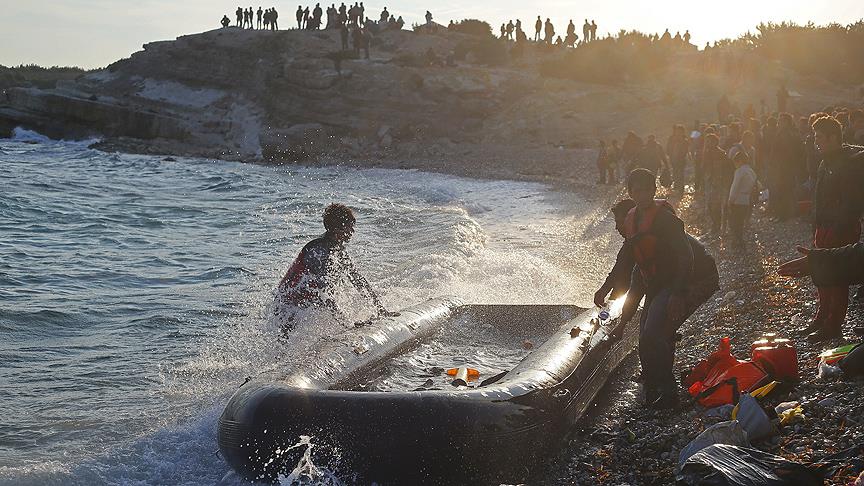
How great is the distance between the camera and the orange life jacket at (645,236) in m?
6.50

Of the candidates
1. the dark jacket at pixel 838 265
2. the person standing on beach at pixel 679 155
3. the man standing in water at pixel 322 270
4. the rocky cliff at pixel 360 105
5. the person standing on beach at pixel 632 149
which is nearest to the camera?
the dark jacket at pixel 838 265

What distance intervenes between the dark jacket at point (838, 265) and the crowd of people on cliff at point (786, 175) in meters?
0.44

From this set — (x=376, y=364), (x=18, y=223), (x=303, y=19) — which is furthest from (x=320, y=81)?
(x=376, y=364)

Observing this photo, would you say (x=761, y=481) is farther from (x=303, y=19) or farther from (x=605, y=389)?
(x=303, y=19)

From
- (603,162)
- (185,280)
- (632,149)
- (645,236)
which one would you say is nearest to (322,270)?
(645,236)

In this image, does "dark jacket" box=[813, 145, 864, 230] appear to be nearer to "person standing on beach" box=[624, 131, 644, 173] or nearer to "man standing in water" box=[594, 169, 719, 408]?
"man standing in water" box=[594, 169, 719, 408]

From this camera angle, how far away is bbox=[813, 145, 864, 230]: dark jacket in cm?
738

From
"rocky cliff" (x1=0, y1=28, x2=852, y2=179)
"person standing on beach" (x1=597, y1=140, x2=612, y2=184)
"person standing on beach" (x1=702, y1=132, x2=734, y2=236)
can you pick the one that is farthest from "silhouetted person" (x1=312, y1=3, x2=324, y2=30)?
"person standing on beach" (x1=702, y1=132, x2=734, y2=236)

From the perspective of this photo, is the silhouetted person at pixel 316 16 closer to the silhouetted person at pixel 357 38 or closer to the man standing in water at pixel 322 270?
the silhouetted person at pixel 357 38

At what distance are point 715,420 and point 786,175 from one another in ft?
28.9

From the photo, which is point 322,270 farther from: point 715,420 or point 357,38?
point 357,38

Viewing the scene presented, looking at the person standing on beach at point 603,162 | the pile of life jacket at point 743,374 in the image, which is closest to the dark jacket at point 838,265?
the pile of life jacket at point 743,374

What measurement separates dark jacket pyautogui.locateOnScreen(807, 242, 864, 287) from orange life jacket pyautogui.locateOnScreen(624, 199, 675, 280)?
106 cm

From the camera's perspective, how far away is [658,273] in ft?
21.6
